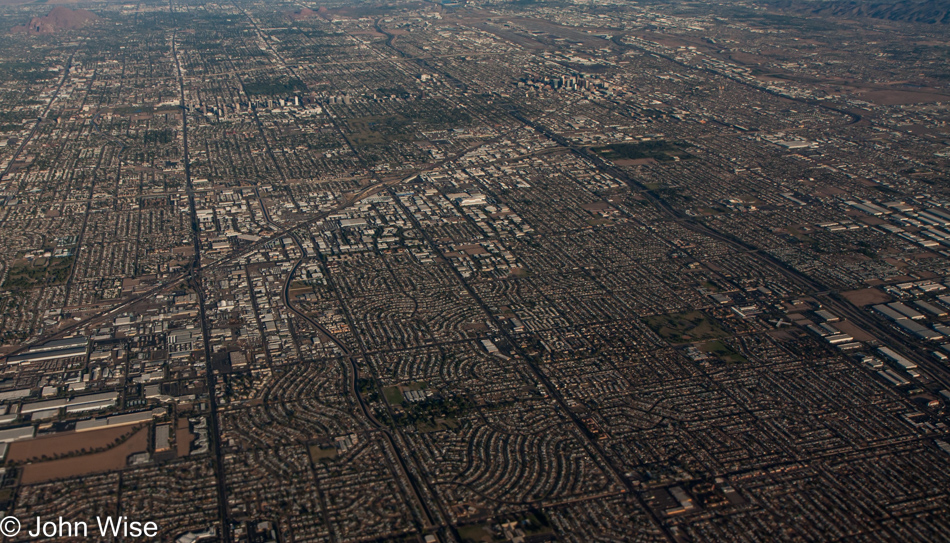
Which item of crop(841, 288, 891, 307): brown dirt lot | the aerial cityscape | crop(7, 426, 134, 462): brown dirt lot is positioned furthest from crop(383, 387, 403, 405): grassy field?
crop(841, 288, 891, 307): brown dirt lot

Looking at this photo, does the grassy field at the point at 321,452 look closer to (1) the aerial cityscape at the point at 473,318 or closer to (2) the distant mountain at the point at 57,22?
(1) the aerial cityscape at the point at 473,318

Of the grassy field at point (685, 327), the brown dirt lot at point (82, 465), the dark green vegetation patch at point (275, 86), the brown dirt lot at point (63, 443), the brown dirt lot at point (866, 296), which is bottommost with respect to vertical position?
the brown dirt lot at point (82, 465)

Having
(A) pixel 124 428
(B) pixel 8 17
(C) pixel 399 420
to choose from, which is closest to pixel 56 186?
(A) pixel 124 428

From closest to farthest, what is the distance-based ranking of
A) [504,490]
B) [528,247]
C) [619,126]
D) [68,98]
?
[504,490], [528,247], [619,126], [68,98]

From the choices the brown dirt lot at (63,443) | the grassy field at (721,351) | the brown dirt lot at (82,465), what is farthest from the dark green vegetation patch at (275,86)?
the grassy field at (721,351)

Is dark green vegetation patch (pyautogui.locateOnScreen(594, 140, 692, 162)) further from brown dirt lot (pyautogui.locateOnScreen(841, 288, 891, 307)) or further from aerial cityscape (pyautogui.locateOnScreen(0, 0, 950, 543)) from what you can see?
brown dirt lot (pyautogui.locateOnScreen(841, 288, 891, 307))

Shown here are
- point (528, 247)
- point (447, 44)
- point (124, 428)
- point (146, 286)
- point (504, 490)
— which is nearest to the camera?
point (504, 490)

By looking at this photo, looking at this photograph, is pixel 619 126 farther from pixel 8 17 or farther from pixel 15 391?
pixel 8 17
